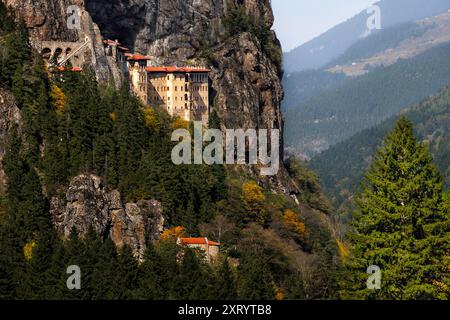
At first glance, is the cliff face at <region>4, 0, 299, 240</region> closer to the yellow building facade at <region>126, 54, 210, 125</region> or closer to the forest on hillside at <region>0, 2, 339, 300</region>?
the yellow building facade at <region>126, 54, 210, 125</region>

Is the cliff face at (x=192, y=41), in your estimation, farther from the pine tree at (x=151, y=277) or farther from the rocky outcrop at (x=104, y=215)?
the pine tree at (x=151, y=277)

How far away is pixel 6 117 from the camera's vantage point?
96500 millimetres

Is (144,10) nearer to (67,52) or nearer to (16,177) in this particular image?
(67,52)

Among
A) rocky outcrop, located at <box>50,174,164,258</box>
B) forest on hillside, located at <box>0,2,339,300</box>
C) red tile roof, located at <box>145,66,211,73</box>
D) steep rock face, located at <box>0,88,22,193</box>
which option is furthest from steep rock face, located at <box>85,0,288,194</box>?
rocky outcrop, located at <box>50,174,164,258</box>

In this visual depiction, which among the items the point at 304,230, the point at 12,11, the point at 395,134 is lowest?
the point at 304,230

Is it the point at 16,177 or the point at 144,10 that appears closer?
the point at 16,177

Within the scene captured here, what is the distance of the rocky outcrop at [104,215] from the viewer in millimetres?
92438

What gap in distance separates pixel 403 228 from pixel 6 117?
54.3 meters

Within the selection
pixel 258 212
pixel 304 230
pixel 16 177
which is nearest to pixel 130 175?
pixel 16 177

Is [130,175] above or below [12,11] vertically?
below

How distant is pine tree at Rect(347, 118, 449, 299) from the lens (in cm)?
5116

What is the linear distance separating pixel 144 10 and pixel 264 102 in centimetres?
2275

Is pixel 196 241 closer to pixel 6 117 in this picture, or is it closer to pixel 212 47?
pixel 6 117
